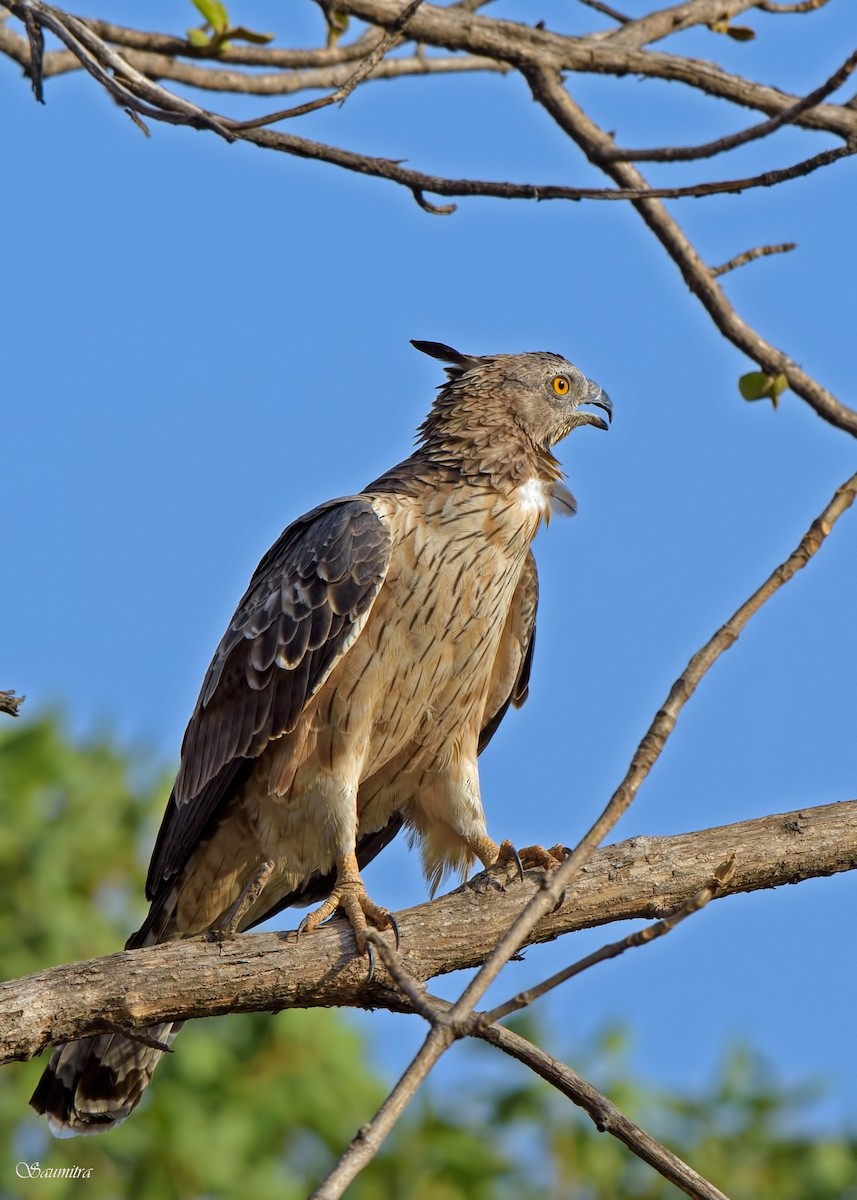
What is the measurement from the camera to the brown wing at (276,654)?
610 centimetres

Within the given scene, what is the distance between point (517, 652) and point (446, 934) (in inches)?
69.3

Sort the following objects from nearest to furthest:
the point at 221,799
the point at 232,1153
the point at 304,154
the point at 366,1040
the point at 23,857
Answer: the point at 304,154, the point at 221,799, the point at 232,1153, the point at 23,857, the point at 366,1040

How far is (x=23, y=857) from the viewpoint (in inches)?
373

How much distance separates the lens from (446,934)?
5273mm

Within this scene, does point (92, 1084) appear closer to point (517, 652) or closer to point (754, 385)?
point (517, 652)

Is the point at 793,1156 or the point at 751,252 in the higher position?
the point at 751,252

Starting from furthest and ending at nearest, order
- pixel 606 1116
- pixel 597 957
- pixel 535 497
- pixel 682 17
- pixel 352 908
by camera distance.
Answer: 1. pixel 682 17
2. pixel 535 497
3. pixel 352 908
4. pixel 606 1116
5. pixel 597 957

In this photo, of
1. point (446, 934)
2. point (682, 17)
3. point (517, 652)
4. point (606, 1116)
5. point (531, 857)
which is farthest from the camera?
point (682, 17)

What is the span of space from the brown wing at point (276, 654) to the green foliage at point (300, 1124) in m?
2.85

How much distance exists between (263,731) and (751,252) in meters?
2.78

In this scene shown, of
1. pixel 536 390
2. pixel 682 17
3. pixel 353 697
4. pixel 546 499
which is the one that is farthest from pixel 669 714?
pixel 682 17

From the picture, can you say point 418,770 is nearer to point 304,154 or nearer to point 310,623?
point 310,623

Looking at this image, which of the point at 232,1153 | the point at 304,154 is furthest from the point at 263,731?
the point at 232,1153

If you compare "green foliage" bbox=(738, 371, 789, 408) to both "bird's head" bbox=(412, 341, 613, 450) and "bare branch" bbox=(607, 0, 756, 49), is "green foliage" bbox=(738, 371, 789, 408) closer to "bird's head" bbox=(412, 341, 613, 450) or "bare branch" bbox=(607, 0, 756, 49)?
"bird's head" bbox=(412, 341, 613, 450)
